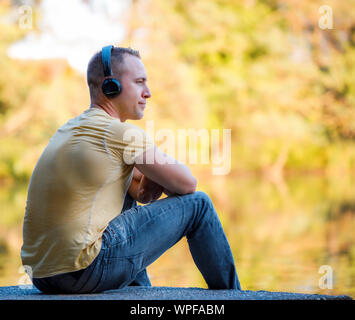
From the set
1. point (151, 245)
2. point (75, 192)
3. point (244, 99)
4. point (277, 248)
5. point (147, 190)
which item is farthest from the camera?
point (244, 99)

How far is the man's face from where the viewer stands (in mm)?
1593

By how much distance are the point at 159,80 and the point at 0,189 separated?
427cm

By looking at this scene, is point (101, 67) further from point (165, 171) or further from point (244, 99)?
point (244, 99)

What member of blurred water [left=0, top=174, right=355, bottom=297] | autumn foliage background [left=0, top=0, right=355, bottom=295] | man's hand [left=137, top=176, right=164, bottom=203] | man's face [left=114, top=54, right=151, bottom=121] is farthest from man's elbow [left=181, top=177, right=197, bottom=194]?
autumn foliage background [left=0, top=0, right=355, bottom=295]

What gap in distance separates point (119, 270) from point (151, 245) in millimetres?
112

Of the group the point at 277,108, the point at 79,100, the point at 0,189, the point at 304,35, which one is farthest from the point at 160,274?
the point at 304,35

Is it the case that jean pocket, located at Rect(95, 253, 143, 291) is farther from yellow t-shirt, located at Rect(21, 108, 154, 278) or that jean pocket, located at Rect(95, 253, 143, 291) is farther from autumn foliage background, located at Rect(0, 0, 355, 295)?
autumn foliage background, located at Rect(0, 0, 355, 295)

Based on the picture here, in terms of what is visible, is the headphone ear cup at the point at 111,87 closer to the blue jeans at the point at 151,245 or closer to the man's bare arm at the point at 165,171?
the man's bare arm at the point at 165,171

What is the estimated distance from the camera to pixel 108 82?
1.56 metres

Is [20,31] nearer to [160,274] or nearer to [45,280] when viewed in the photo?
[160,274]

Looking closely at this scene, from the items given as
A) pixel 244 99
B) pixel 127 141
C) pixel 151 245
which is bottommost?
pixel 151 245

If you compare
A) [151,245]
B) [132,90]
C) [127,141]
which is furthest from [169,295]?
[132,90]

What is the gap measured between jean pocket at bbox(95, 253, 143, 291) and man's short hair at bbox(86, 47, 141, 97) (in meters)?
0.49

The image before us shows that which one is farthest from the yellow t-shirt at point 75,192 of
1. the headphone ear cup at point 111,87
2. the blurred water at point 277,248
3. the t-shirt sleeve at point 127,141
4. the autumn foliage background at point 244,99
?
the autumn foliage background at point 244,99
